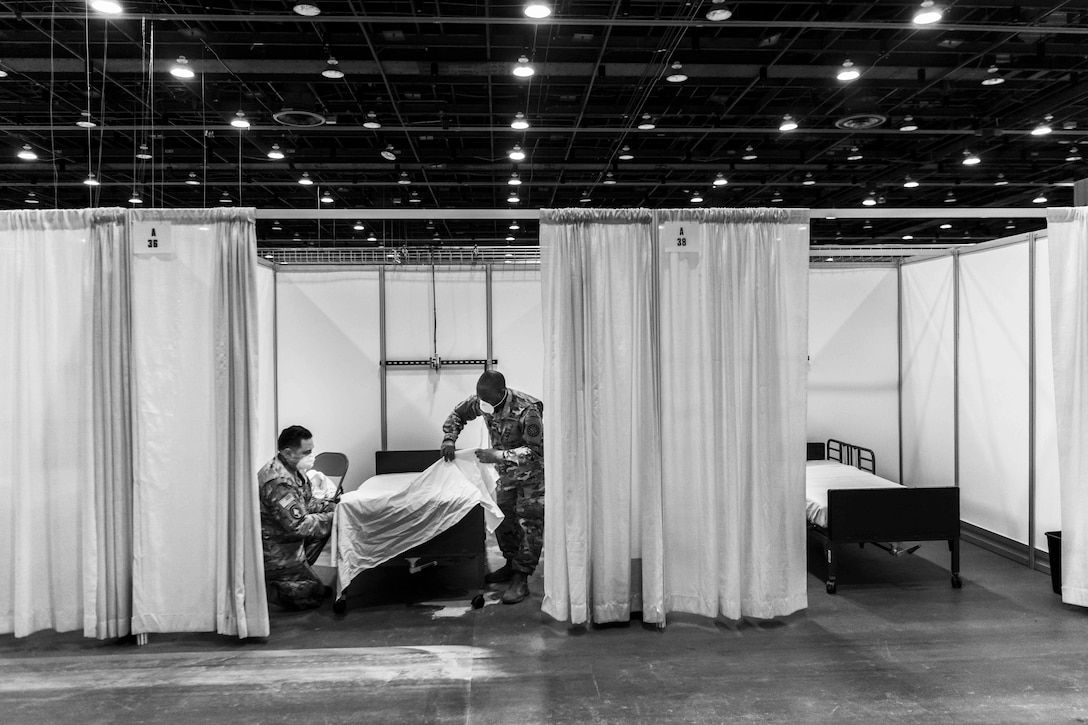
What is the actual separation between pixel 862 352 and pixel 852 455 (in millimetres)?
1038

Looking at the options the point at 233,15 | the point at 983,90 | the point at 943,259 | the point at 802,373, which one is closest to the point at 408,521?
the point at 802,373

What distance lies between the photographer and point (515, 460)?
4887 millimetres

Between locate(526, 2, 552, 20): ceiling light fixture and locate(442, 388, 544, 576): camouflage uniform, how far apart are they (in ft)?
10.0

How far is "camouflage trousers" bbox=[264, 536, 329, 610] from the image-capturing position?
4.36m

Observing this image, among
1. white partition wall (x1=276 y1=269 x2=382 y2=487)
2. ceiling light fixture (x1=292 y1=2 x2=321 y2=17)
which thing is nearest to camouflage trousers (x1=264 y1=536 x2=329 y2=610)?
white partition wall (x1=276 y1=269 x2=382 y2=487)

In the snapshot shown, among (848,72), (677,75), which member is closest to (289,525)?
(677,75)

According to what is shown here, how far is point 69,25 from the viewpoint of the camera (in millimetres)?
6078

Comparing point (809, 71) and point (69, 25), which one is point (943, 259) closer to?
point (809, 71)

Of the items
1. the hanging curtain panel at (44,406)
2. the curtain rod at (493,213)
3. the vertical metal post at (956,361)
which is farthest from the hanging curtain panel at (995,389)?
the hanging curtain panel at (44,406)

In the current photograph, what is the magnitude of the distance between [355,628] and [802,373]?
122 inches

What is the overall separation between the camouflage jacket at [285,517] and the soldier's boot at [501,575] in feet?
4.07

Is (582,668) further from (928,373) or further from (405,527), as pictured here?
(928,373)

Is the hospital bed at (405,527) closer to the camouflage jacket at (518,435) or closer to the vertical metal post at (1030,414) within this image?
the camouflage jacket at (518,435)

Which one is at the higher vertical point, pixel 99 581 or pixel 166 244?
pixel 166 244
